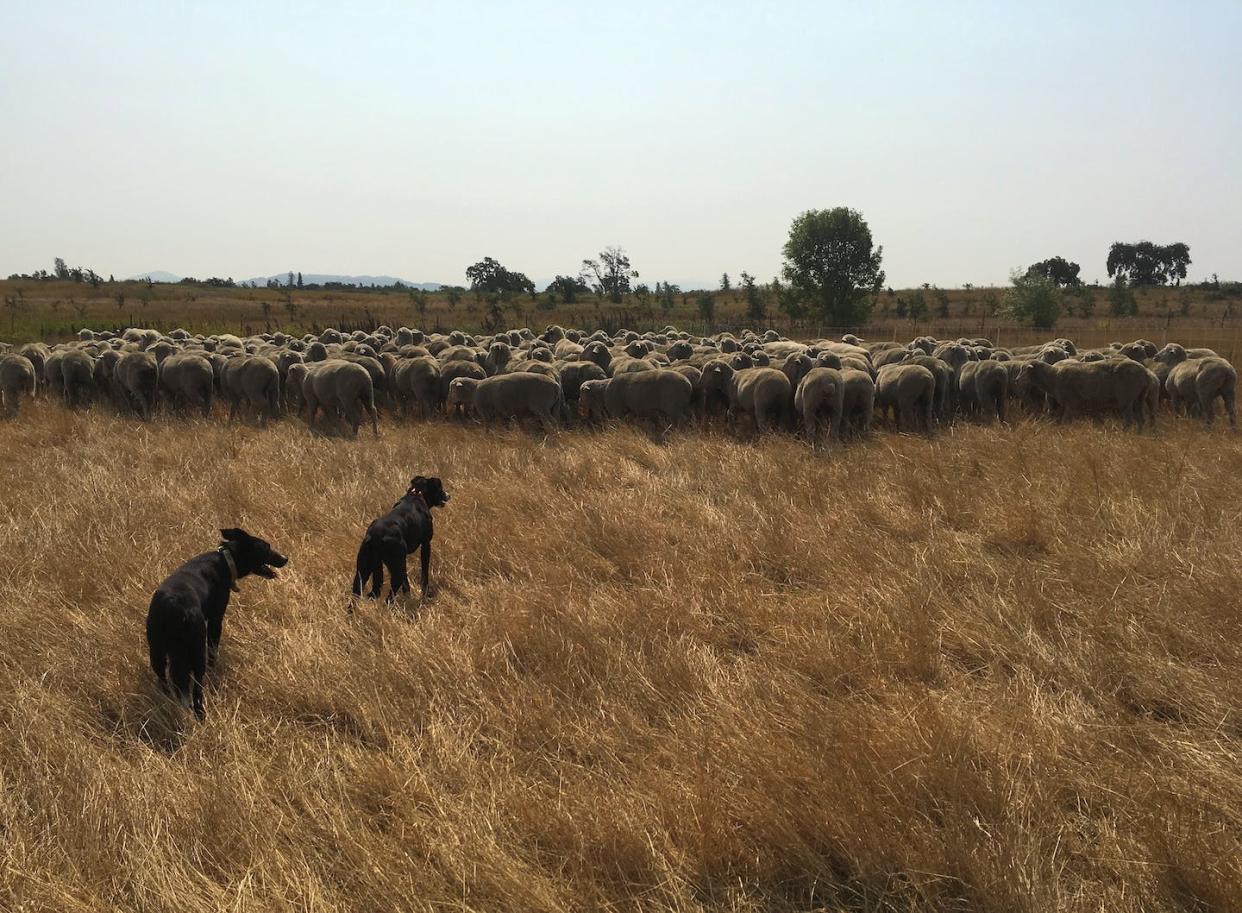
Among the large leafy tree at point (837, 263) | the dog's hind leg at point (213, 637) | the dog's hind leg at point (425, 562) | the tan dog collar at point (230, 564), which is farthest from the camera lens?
the large leafy tree at point (837, 263)

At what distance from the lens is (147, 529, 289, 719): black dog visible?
12.5 feet

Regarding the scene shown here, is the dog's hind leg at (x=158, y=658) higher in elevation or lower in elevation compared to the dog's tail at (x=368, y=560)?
lower

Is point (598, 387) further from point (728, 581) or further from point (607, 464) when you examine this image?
point (728, 581)

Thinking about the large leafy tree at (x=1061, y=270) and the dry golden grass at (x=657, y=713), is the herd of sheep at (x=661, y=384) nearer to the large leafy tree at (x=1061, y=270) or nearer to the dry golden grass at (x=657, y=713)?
the dry golden grass at (x=657, y=713)

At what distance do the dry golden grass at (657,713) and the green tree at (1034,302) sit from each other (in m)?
39.8

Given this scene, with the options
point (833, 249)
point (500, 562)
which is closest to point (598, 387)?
point (500, 562)

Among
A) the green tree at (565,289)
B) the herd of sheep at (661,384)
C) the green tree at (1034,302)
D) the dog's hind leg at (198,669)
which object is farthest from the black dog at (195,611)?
the green tree at (565,289)

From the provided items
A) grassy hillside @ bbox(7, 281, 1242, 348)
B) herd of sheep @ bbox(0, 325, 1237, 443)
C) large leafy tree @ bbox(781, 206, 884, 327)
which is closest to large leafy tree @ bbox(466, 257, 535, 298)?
grassy hillside @ bbox(7, 281, 1242, 348)

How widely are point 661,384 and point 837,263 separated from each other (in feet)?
136

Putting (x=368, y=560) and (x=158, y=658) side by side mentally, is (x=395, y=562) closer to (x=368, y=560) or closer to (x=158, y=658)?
(x=368, y=560)

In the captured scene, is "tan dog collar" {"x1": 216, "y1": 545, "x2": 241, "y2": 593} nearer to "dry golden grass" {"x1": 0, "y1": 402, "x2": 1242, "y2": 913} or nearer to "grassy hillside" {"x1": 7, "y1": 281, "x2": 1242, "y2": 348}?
→ "dry golden grass" {"x1": 0, "y1": 402, "x2": 1242, "y2": 913}

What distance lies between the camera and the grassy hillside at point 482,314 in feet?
126

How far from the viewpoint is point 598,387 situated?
13.3 m

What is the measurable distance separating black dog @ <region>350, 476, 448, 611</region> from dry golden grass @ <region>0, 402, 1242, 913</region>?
26 cm
